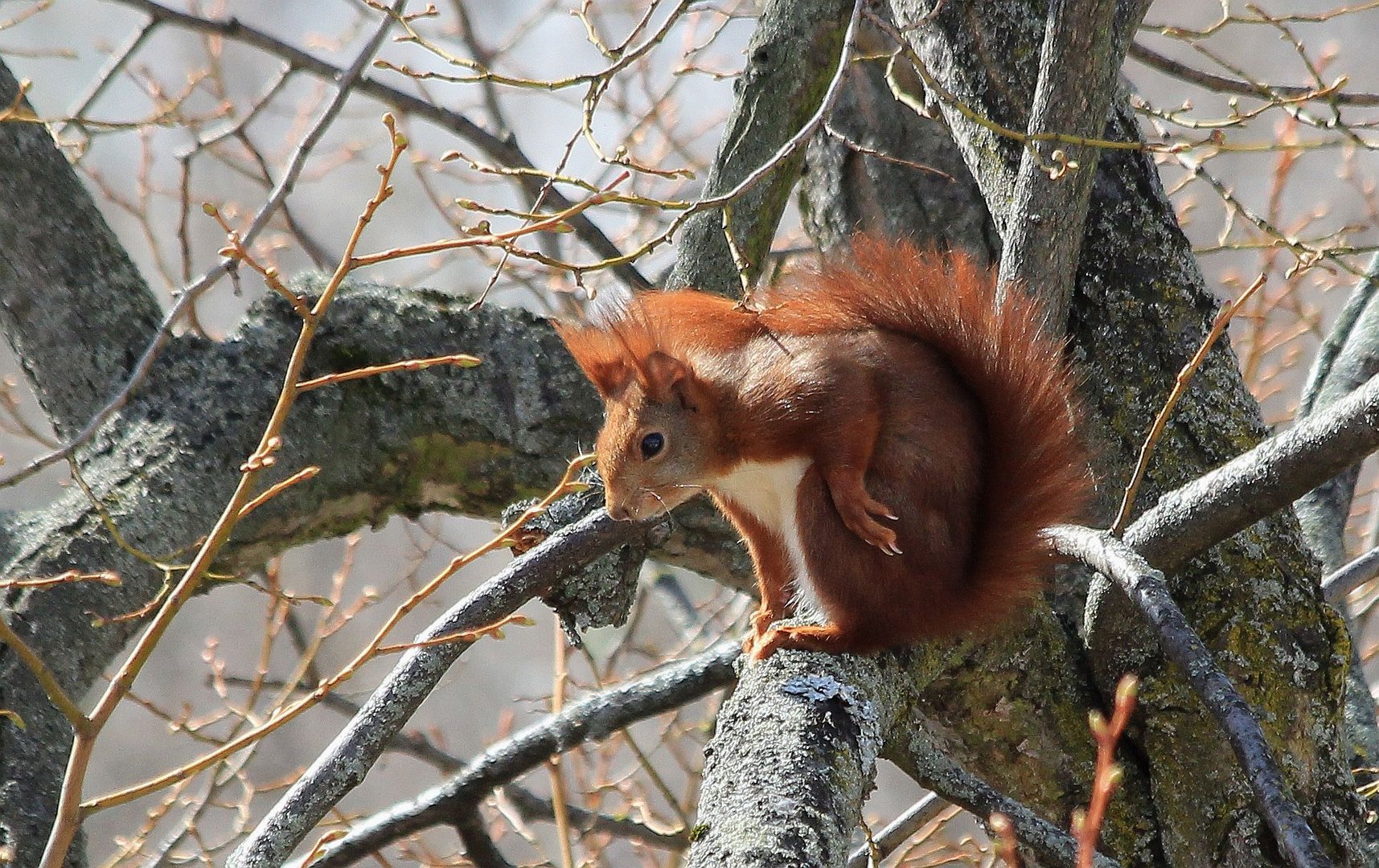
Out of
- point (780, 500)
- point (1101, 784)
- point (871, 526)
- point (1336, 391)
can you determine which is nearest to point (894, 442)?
point (871, 526)

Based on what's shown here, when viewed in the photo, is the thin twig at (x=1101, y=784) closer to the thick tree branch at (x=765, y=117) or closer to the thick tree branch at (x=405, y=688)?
the thick tree branch at (x=405, y=688)

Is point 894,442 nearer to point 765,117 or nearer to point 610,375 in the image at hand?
point 610,375

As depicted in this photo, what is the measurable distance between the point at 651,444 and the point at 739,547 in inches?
19.2

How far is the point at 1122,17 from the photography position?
1.42 meters

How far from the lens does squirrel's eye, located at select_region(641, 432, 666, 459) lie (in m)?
1.51

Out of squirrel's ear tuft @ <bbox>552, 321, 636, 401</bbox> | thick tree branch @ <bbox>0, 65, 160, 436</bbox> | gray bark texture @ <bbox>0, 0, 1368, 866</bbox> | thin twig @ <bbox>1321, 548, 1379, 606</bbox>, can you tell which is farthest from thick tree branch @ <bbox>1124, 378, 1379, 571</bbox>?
thick tree branch @ <bbox>0, 65, 160, 436</bbox>

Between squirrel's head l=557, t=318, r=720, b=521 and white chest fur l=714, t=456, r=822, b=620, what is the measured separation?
0.04 metres

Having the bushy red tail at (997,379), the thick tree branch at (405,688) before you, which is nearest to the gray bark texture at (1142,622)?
the bushy red tail at (997,379)

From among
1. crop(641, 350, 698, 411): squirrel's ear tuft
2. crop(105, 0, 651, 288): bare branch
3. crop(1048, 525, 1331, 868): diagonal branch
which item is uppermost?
crop(105, 0, 651, 288): bare branch

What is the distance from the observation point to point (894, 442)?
4.46 feet

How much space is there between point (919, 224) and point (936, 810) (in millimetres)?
832

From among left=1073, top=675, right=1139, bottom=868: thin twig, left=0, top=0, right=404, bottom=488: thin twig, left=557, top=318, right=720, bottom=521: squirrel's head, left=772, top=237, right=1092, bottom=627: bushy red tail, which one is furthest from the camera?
left=557, top=318, right=720, bottom=521: squirrel's head

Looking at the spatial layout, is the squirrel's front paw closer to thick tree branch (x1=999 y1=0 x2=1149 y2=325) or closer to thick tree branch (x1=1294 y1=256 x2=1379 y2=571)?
thick tree branch (x1=999 y1=0 x2=1149 y2=325)

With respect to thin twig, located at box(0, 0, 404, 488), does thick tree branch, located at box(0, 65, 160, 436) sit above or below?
above
